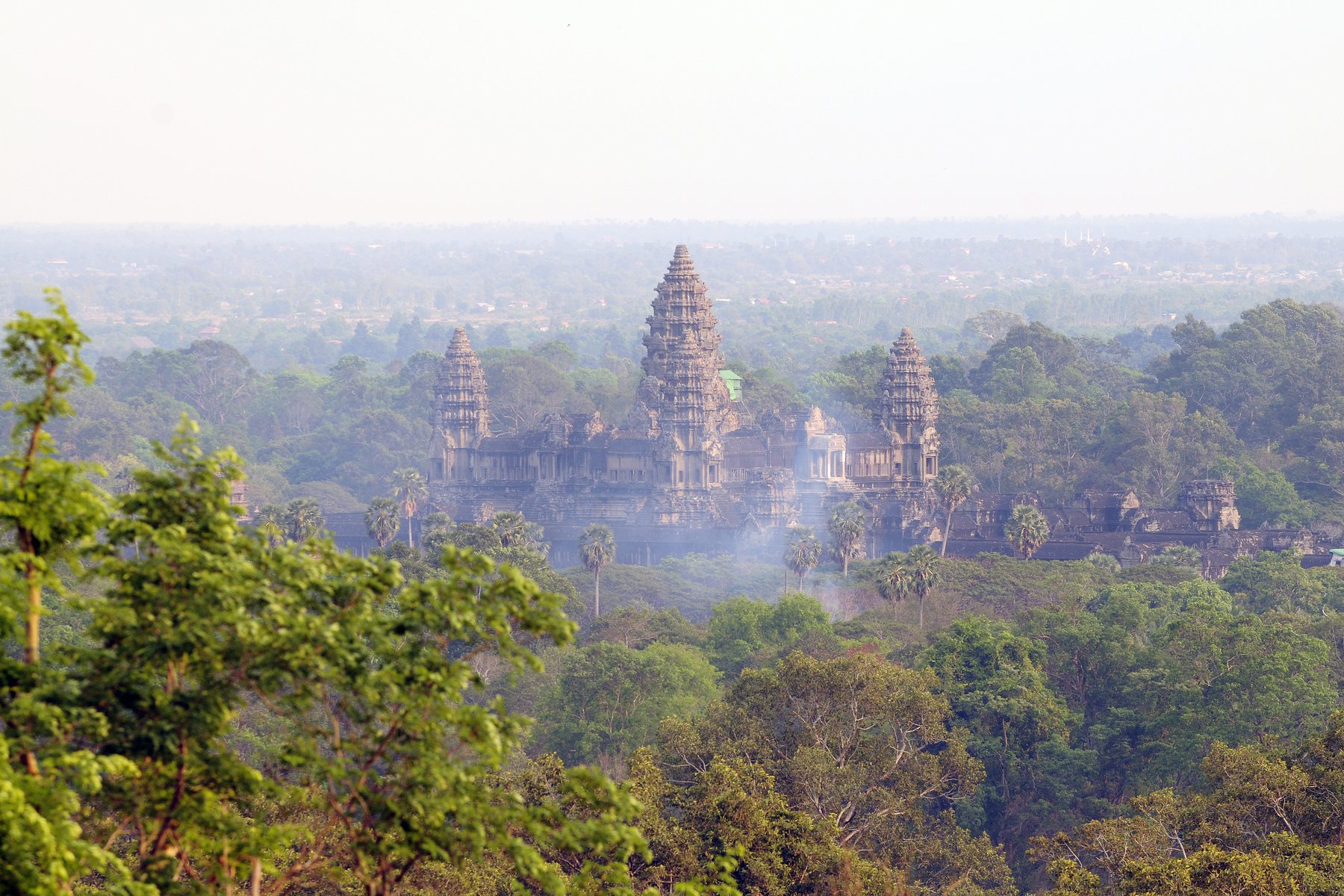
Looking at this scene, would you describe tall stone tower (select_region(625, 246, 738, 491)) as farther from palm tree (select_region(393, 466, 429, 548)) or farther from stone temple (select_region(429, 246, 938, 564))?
palm tree (select_region(393, 466, 429, 548))

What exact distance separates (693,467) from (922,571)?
2983 centimetres

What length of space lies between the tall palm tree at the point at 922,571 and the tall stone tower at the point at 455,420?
38.0 meters

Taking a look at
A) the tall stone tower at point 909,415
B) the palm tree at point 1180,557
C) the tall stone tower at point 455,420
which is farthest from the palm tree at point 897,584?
the tall stone tower at point 455,420

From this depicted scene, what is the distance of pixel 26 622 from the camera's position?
593 inches

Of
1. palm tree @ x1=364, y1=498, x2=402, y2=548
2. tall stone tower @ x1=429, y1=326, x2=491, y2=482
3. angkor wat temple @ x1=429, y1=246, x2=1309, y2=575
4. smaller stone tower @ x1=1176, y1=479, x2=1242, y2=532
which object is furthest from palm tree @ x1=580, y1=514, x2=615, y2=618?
smaller stone tower @ x1=1176, y1=479, x2=1242, y2=532

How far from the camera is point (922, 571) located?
193 feet

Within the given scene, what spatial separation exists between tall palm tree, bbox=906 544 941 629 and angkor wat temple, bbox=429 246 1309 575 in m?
20.2

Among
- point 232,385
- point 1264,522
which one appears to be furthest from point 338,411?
point 1264,522

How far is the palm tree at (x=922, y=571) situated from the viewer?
193 feet

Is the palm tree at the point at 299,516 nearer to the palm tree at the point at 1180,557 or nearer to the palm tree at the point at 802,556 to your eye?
the palm tree at the point at 802,556

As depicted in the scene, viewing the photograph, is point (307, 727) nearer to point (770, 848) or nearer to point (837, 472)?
point (770, 848)

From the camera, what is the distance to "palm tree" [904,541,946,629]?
58.8 meters

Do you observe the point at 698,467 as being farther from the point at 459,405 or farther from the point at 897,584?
the point at 897,584

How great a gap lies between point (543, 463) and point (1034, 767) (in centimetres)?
5069
